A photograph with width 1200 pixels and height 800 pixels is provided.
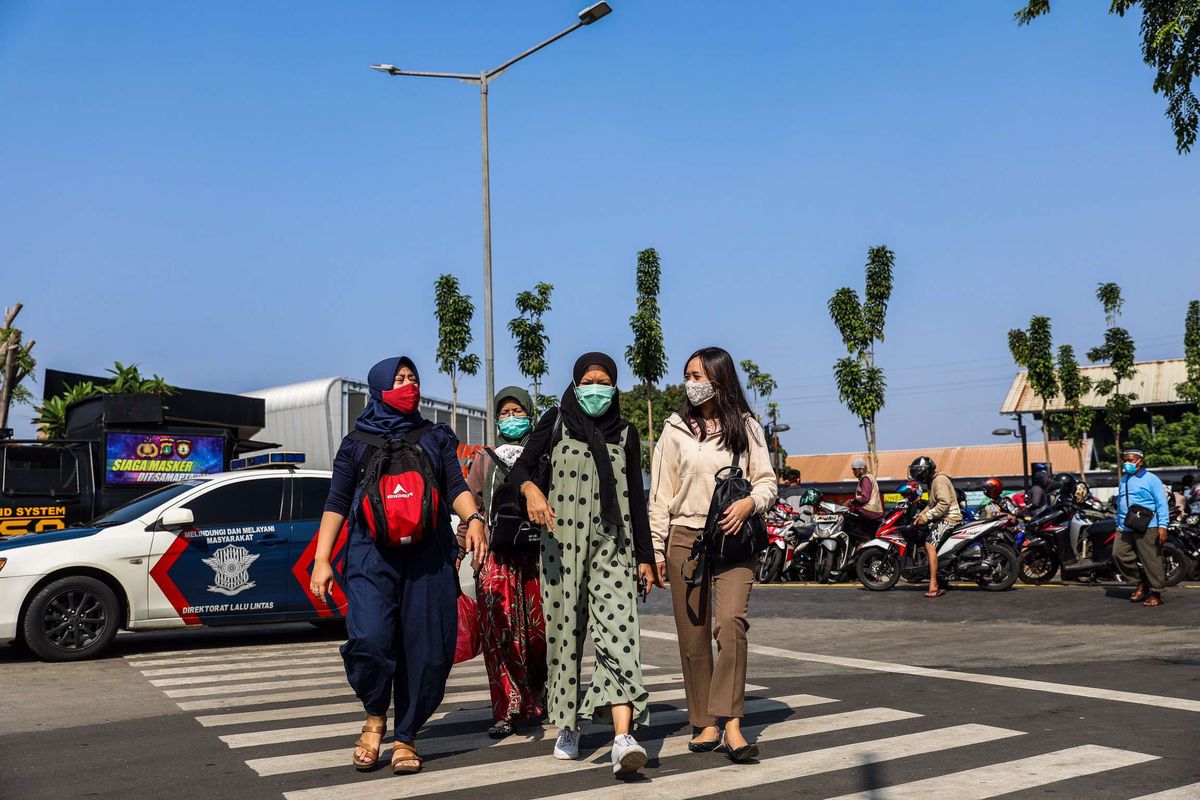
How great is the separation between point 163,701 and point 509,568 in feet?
9.49

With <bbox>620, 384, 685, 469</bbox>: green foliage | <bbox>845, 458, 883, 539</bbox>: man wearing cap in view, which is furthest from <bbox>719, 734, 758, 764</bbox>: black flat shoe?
<bbox>620, 384, 685, 469</bbox>: green foliage

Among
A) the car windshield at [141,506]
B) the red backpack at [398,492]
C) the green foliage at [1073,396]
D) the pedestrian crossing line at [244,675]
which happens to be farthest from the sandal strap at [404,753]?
the green foliage at [1073,396]

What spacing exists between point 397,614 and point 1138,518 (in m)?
10.4

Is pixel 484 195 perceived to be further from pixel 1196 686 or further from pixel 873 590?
pixel 1196 686

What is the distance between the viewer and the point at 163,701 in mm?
7516

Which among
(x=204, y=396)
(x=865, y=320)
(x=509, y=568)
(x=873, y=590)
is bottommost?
(x=873, y=590)

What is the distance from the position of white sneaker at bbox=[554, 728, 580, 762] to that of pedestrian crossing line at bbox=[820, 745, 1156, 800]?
4.54 ft

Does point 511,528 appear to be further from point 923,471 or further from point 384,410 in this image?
point 923,471

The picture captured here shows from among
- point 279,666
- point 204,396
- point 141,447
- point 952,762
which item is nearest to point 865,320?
point 204,396

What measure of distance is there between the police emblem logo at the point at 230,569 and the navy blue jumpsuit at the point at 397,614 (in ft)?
17.6

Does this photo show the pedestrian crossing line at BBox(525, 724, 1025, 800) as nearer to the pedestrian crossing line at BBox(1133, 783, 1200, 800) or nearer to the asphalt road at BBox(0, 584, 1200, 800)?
the asphalt road at BBox(0, 584, 1200, 800)

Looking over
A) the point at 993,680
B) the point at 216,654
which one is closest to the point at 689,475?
the point at 993,680

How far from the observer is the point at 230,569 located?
1023cm

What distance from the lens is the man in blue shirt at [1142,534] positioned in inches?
500
